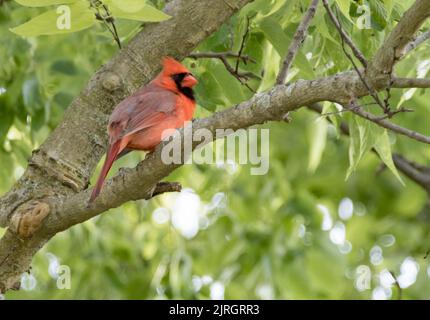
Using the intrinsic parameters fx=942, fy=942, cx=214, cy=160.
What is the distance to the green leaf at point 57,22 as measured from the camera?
2.61 meters

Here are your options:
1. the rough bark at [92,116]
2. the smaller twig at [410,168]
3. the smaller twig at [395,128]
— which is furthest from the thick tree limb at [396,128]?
the smaller twig at [410,168]

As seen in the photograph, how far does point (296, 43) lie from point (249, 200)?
365 cm

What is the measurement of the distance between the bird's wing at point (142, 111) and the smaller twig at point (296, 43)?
0.68 metres

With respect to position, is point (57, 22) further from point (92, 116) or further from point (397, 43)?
point (397, 43)

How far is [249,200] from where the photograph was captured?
6.30 metres

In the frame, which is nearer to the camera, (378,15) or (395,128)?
(395,128)

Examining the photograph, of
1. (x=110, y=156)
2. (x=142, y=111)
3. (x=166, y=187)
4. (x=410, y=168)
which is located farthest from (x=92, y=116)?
(x=410, y=168)

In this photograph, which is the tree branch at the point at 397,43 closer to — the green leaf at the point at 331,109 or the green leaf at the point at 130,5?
the green leaf at the point at 130,5

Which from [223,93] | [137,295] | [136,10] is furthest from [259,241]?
[136,10]

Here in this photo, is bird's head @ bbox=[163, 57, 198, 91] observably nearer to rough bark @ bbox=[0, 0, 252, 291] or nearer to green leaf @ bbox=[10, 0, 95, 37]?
→ rough bark @ bbox=[0, 0, 252, 291]

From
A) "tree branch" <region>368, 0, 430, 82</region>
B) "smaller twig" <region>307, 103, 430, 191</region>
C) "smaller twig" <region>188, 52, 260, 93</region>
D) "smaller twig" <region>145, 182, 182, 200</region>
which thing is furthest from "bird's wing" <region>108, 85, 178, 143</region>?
"smaller twig" <region>307, 103, 430, 191</region>

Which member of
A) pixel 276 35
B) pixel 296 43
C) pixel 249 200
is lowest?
pixel 249 200

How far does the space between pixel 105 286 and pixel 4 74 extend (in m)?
2.15

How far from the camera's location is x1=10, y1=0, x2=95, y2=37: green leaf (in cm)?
261
